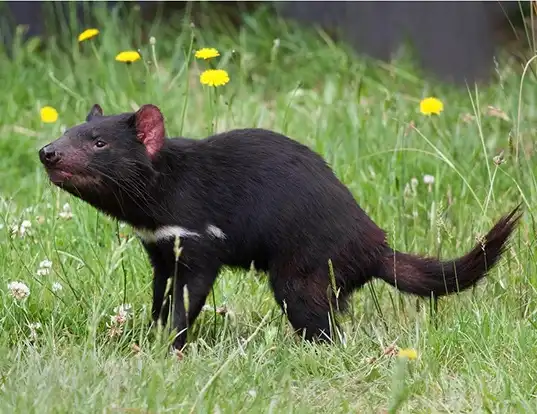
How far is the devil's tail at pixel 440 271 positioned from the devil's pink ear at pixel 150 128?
33.3 inches

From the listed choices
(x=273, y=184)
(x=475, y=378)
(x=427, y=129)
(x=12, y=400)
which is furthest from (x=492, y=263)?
(x=427, y=129)

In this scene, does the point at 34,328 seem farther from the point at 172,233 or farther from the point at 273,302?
the point at 273,302

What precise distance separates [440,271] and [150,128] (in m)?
1.07

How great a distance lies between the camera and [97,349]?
3.49 metres

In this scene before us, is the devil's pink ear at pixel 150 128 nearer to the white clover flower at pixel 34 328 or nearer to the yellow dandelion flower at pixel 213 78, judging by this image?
the white clover flower at pixel 34 328

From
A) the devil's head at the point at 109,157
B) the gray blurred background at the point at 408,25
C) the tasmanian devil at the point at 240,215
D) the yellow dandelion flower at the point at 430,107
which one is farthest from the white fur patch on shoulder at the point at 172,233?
the gray blurred background at the point at 408,25

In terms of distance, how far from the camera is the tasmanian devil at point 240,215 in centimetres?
354

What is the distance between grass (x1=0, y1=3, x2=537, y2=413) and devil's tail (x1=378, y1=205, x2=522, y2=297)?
0.10m

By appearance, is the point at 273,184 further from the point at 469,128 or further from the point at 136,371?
the point at 469,128

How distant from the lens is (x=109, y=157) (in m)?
3.49

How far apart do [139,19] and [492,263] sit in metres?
4.54

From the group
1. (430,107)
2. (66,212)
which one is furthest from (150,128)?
(430,107)

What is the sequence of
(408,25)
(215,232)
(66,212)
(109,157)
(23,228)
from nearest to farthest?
(109,157) → (215,232) → (23,228) → (66,212) → (408,25)

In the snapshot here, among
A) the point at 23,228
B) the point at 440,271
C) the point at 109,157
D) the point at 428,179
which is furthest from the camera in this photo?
the point at 428,179
